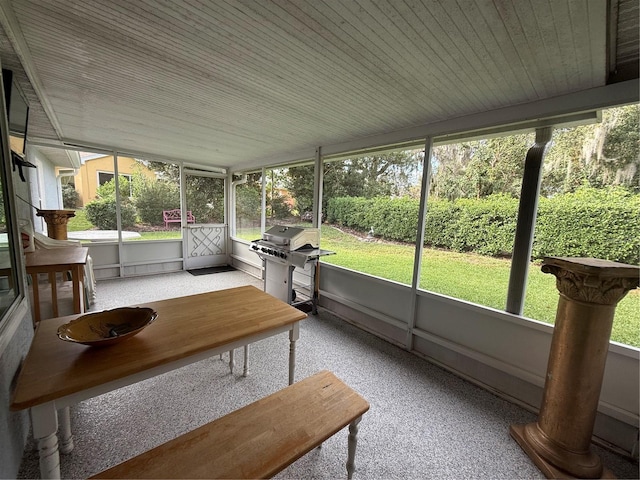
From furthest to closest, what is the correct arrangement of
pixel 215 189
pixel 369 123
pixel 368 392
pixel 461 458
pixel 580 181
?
pixel 215 189 < pixel 580 181 < pixel 369 123 < pixel 368 392 < pixel 461 458

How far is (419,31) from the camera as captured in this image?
4.33 ft

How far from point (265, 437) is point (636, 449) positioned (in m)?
2.46

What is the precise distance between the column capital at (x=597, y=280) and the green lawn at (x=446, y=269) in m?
1.81

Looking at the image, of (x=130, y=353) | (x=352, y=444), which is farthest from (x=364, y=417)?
(x=130, y=353)

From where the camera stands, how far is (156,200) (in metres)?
5.86

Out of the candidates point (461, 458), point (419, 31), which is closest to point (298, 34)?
point (419, 31)

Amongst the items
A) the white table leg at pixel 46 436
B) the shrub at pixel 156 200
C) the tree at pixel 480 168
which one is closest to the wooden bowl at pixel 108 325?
the white table leg at pixel 46 436

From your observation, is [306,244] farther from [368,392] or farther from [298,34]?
[298,34]

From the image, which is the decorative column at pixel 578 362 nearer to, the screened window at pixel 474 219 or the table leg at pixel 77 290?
the screened window at pixel 474 219

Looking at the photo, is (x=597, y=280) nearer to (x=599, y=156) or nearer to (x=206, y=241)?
(x=599, y=156)

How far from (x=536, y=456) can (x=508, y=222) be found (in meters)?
3.60

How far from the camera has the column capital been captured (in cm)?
138

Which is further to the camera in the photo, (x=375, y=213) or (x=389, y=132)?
(x=375, y=213)

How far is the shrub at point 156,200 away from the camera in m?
5.68
